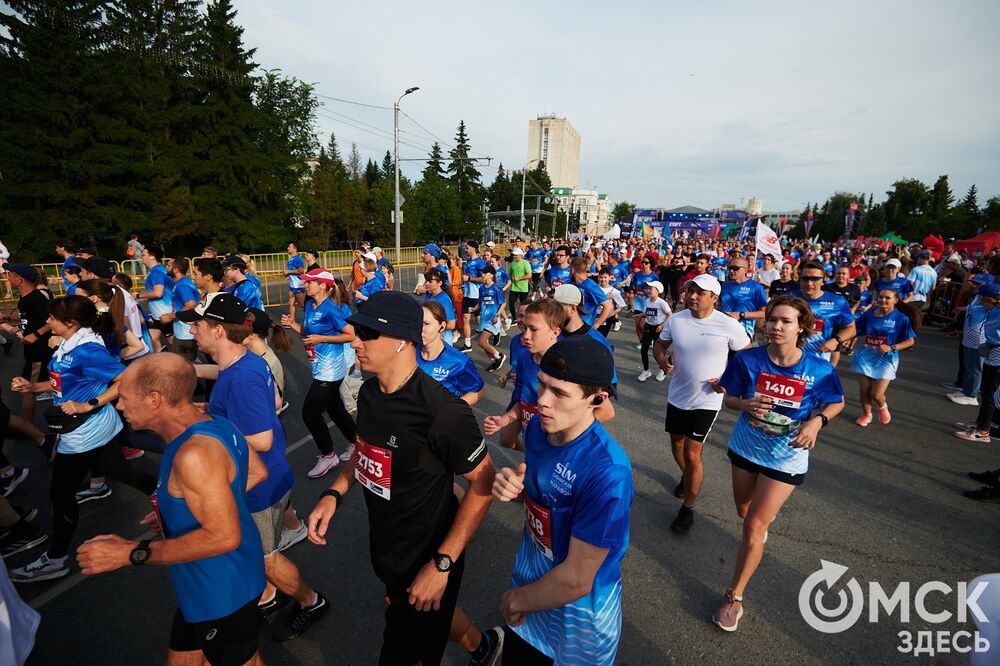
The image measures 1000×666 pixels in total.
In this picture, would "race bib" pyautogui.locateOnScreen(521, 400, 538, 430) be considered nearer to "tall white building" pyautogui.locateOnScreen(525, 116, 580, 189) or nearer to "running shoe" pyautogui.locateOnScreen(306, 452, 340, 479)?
"running shoe" pyautogui.locateOnScreen(306, 452, 340, 479)

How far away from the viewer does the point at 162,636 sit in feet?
10.1

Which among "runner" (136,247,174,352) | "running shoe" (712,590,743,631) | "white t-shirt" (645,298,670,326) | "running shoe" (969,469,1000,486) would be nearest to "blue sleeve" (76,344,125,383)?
"runner" (136,247,174,352)

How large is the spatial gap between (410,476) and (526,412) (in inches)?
63.7

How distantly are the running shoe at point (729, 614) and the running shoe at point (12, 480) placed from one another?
21.5 ft

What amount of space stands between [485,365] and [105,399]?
21.4 ft

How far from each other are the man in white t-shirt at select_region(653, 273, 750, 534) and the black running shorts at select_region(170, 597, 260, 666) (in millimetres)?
3457

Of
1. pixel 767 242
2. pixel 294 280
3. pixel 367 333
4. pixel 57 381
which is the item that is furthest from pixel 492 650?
pixel 767 242

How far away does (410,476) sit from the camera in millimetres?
2105

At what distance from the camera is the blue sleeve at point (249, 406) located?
113 inches

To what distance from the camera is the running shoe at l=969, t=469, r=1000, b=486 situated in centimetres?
487

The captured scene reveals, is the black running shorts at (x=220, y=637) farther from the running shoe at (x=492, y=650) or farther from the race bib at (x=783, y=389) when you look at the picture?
the race bib at (x=783, y=389)

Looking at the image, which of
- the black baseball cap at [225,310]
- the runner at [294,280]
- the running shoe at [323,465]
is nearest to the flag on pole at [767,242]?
the runner at [294,280]

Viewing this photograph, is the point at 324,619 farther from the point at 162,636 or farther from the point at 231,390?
the point at 231,390

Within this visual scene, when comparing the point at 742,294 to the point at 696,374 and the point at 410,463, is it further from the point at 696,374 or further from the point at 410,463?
the point at 410,463
